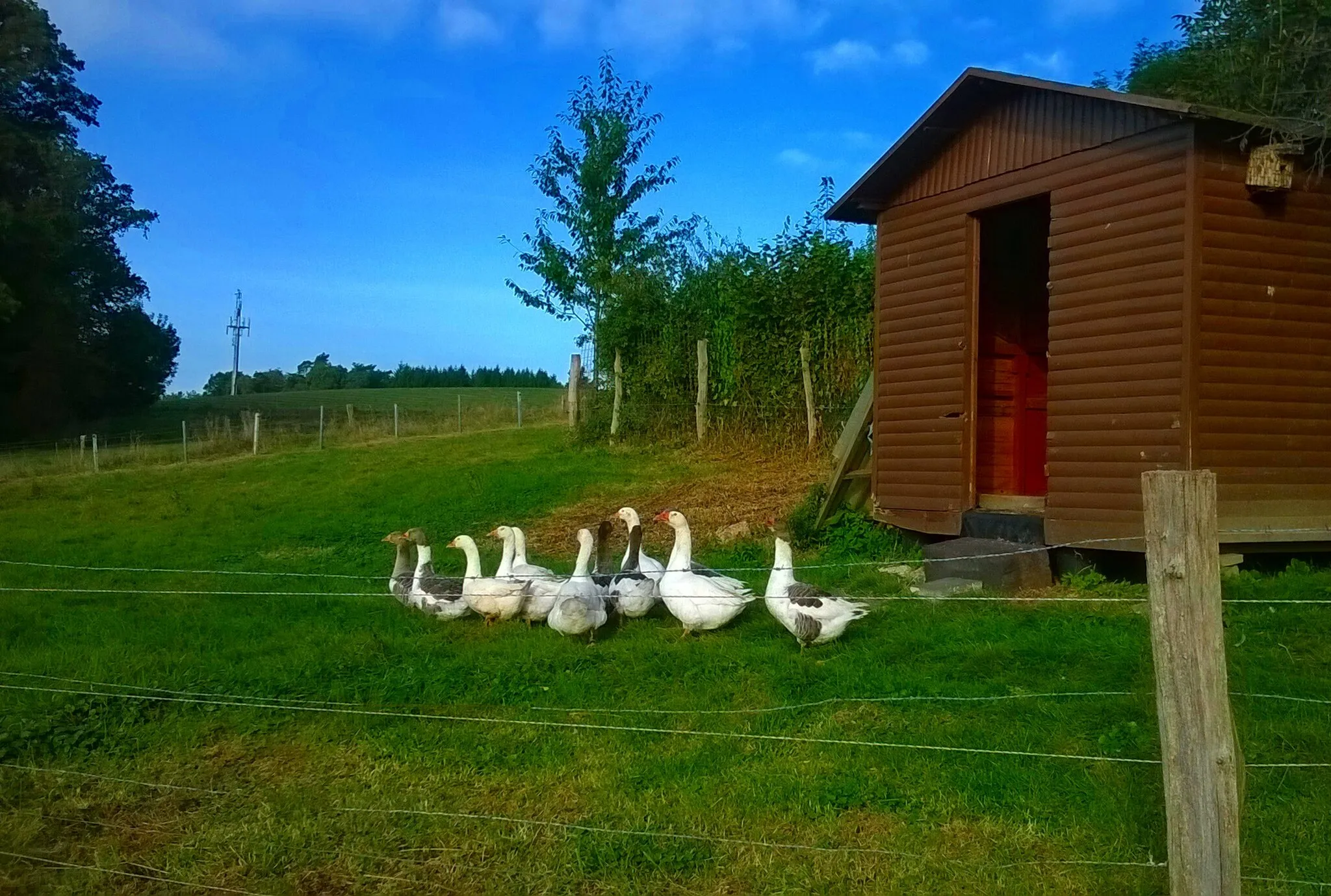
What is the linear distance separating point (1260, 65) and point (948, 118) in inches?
210

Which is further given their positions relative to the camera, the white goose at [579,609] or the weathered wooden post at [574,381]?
the weathered wooden post at [574,381]

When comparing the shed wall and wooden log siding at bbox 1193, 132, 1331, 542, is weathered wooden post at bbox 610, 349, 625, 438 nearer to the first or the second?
the shed wall

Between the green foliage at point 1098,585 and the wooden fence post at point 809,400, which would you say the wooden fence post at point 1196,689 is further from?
the wooden fence post at point 809,400

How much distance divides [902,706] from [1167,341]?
475cm

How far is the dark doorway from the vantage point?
514 inches

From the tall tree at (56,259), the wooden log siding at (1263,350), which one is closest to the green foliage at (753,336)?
the wooden log siding at (1263,350)

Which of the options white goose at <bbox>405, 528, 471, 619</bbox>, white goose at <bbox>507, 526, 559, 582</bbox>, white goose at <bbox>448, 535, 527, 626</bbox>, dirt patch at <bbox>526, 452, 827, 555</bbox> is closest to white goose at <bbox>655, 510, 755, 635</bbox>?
white goose at <bbox>507, 526, 559, 582</bbox>

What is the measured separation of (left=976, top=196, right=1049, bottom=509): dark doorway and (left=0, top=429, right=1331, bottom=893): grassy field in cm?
370

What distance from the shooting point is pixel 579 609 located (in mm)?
8125

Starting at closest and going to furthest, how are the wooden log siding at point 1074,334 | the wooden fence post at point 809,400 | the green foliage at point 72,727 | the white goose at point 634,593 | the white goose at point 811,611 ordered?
the green foliage at point 72,727
the white goose at point 811,611
the white goose at point 634,593
the wooden log siding at point 1074,334
the wooden fence post at point 809,400

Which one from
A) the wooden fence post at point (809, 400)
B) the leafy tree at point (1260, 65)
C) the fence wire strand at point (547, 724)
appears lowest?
the fence wire strand at point (547, 724)

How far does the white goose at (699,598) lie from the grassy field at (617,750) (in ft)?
0.70

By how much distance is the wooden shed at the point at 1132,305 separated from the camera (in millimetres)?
8914

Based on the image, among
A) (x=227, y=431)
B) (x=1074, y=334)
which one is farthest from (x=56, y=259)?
(x=1074, y=334)
